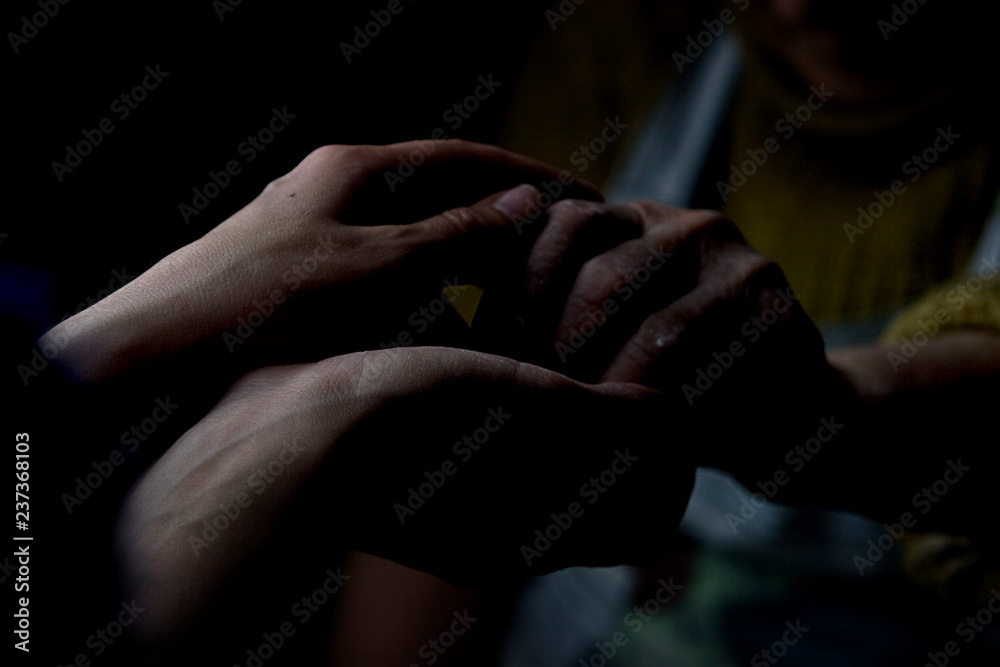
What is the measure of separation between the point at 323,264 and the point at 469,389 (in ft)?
0.51

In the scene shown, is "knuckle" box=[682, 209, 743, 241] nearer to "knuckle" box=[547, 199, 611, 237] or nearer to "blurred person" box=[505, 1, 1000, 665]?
"knuckle" box=[547, 199, 611, 237]

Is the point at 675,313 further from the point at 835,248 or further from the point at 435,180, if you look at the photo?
the point at 835,248

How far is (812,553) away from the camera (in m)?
1.00

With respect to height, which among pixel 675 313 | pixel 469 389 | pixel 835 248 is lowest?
pixel 835 248

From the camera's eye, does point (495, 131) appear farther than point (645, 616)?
Yes

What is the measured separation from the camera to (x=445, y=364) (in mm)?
488

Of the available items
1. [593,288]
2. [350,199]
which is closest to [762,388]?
[593,288]

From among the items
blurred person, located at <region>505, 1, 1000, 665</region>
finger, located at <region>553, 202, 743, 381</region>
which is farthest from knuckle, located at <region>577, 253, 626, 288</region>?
blurred person, located at <region>505, 1, 1000, 665</region>

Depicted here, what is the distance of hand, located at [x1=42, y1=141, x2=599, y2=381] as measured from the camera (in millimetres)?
494

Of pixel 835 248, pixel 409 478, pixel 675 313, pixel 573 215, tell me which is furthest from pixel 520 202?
pixel 835 248

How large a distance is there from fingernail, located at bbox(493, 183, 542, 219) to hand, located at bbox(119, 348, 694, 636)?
179 mm

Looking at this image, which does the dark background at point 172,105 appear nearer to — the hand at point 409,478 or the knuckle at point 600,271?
the hand at point 409,478

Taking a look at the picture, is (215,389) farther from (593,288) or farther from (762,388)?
(762,388)

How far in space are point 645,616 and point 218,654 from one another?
810 mm
